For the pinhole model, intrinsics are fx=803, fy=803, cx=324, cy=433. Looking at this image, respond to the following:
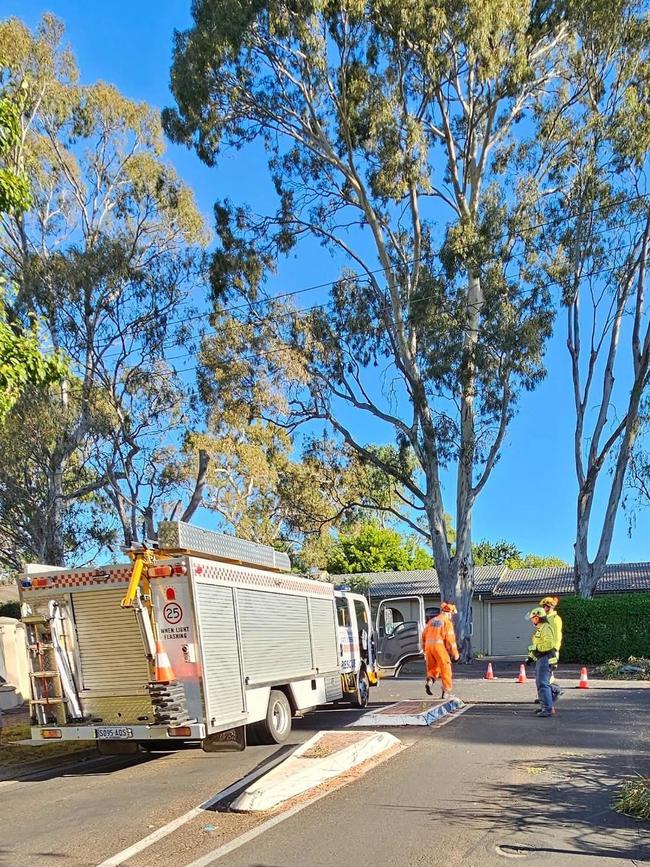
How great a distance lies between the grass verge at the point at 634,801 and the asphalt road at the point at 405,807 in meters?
0.12

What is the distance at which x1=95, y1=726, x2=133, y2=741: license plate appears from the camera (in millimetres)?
8875

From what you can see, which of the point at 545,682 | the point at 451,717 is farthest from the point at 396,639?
the point at 545,682

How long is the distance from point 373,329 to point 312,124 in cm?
672

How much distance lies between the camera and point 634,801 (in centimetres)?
629

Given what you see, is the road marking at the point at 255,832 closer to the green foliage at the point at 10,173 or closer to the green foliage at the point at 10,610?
the green foliage at the point at 10,173

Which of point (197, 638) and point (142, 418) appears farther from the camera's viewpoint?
point (142, 418)

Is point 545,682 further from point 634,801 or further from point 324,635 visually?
point 634,801

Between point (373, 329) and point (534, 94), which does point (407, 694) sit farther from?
point (534, 94)

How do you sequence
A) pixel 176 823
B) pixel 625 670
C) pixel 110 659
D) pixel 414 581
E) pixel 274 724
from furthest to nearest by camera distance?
1. pixel 414 581
2. pixel 625 670
3. pixel 274 724
4. pixel 110 659
5. pixel 176 823

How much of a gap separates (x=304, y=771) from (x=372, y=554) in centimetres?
4792

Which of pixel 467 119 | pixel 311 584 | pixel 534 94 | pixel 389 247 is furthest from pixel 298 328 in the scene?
pixel 311 584

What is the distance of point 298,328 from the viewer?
1016 inches

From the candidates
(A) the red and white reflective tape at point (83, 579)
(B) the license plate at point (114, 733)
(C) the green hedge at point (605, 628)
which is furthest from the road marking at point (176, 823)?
(C) the green hedge at point (605, 628)

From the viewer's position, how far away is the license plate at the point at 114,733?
8875 millimetres
